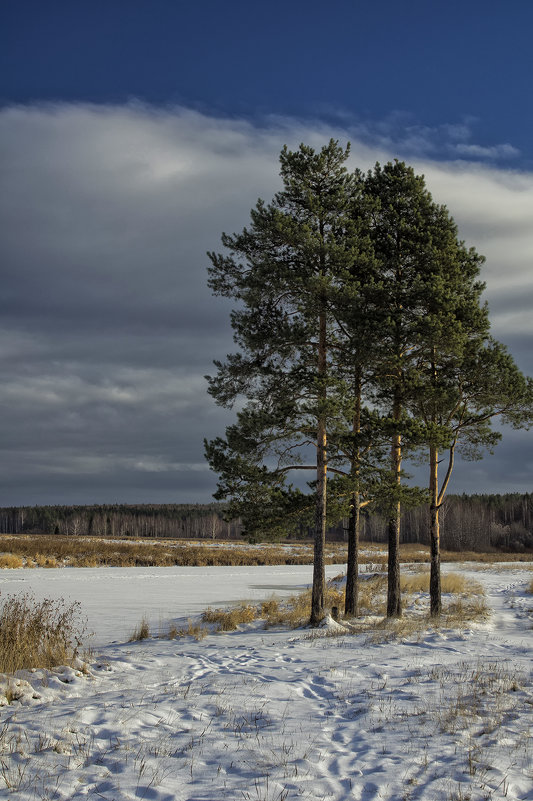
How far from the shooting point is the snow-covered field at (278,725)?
4.98m

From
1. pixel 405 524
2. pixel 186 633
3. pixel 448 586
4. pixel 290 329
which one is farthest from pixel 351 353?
pixel 405 524

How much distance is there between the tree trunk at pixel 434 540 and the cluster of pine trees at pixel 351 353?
6 centimetres

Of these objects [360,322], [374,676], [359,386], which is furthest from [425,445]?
[374,676]

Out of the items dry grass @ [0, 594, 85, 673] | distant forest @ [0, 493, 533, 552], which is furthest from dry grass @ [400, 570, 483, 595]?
distant forest @ [0, 493, 533, 552]

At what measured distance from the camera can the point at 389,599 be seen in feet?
57.7

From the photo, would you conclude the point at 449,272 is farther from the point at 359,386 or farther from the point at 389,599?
the point at 389,599

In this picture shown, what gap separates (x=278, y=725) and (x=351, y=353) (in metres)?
11.7

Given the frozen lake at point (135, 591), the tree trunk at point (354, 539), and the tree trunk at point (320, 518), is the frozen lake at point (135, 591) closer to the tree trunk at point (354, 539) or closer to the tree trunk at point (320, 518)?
the tree trunk at point (320, 518)

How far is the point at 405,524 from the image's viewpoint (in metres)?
140

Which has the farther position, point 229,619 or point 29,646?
point 229,619

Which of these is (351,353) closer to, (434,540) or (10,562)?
(434,540)

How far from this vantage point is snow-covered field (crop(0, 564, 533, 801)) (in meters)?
4.98

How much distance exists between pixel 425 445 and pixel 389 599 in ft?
15.8

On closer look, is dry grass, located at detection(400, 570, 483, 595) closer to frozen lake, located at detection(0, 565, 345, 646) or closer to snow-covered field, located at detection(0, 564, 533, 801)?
frozen lake, located at detection(0, 565, 345, 646)
